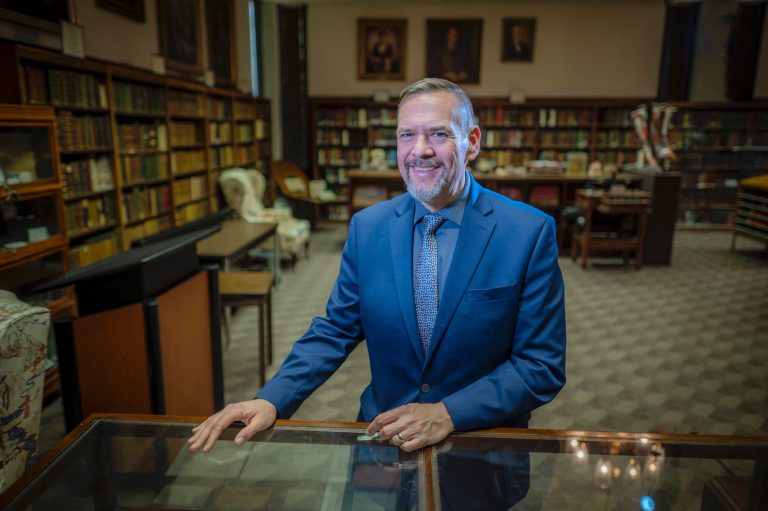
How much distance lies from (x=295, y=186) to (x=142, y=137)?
3.48 metres

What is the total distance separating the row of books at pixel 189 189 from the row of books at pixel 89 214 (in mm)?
1207

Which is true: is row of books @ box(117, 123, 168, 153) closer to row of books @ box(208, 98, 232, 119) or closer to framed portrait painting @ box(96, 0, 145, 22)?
framed portrait painting @ box(96, 0, 145, 22)

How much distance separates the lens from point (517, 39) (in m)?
9.13

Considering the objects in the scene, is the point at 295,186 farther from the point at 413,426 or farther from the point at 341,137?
the point at 413,426

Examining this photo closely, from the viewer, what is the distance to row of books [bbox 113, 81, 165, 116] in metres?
4.61

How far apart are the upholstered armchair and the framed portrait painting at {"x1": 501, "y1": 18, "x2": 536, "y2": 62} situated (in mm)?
8982

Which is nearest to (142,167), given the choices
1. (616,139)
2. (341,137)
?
(341,137)

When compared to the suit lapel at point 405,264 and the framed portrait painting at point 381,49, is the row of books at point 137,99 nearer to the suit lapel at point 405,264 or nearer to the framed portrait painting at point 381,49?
the suit lapel at point 405,264

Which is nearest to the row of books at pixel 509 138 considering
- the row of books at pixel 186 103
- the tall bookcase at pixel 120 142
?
the tall bookcase at pixel 120 142

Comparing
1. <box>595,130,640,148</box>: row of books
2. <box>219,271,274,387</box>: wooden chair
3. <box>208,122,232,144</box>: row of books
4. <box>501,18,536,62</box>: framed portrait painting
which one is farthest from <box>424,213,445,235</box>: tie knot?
<box>595,130,640,148</box>: row of books

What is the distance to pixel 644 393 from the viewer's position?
3.32 m

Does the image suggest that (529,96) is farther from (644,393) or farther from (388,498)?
(388,498)

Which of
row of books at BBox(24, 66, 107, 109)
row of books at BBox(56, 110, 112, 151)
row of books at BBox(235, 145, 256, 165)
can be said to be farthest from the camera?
row of books at BBox(235, 145, 256, 165)

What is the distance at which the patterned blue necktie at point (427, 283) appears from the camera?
134cm
